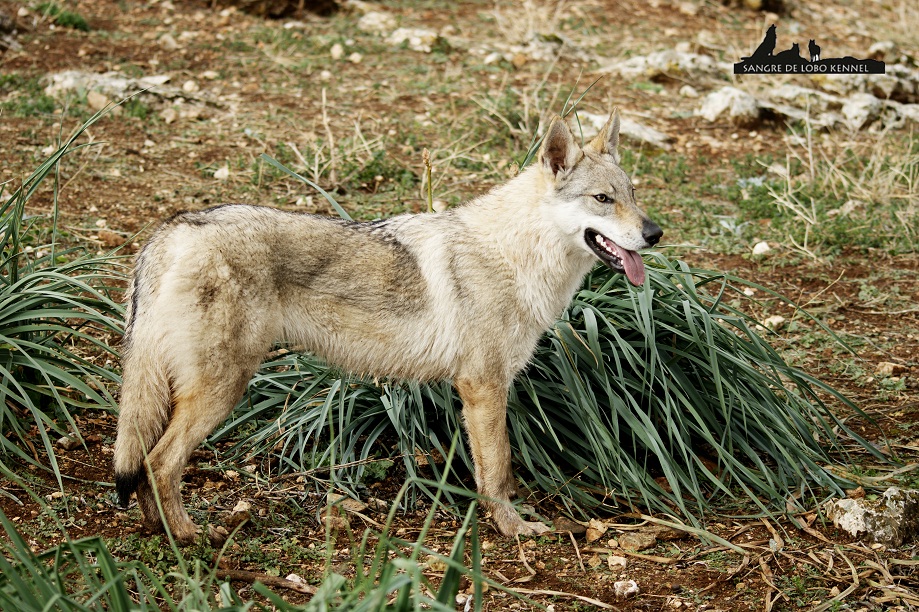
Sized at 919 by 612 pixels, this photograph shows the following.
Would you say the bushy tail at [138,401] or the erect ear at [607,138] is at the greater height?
the erect ear at [607,138]

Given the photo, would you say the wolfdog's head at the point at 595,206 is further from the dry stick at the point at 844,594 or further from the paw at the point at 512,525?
the dry stick at the point at 844,594

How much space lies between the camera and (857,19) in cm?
1545

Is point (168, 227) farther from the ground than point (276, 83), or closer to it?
farther from the ground

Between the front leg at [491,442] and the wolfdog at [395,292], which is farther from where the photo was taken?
the front leg at [491,442]

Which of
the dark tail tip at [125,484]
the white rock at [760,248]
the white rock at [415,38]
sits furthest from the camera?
the white rock at [415,38]

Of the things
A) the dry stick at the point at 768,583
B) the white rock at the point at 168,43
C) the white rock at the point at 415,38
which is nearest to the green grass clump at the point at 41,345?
the dry stick at the point at 768,583

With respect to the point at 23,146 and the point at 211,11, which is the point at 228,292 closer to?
Result: the point at 23,146

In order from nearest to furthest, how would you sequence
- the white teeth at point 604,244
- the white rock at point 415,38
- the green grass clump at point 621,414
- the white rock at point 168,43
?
the white teeth at point 604,244 → the green grass clump at point 621,414 → the white rock at point 168,43 → the white rock at point 415,38

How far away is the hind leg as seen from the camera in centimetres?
436

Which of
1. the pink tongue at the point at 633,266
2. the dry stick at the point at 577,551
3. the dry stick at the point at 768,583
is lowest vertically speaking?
the dry stick at the point at 577,551

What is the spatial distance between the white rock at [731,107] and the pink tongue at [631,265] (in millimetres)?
6796

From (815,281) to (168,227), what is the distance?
5.70 m

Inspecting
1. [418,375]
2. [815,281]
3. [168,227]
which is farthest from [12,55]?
[815,281]

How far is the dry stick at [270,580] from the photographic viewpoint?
410 cm
